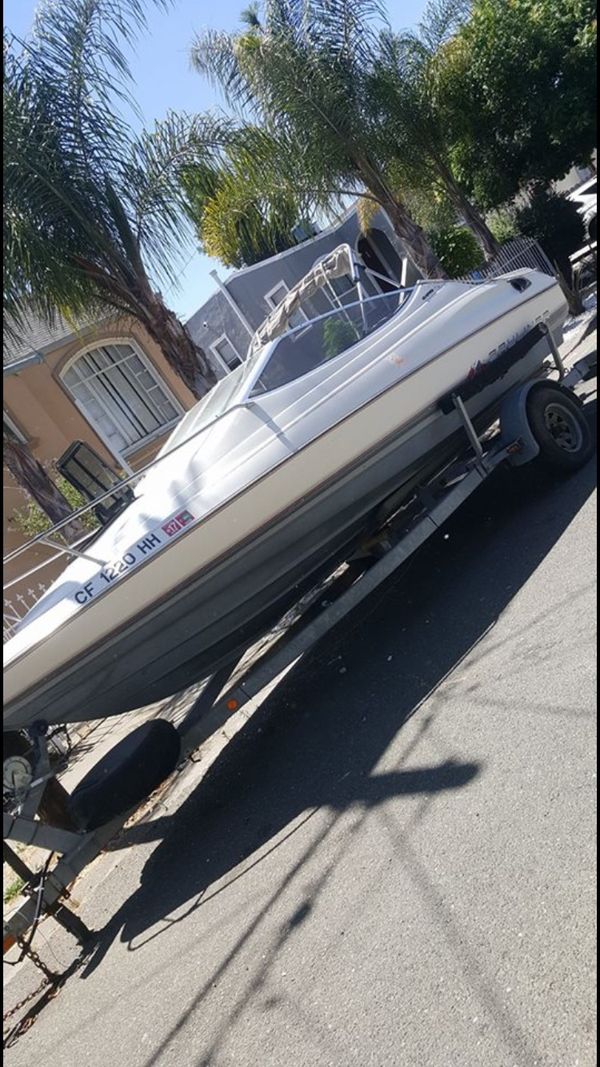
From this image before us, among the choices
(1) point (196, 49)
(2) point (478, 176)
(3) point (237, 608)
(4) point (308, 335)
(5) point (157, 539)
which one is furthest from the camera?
(2) point (478, 176)

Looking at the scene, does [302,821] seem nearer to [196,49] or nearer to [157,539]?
[157,539]

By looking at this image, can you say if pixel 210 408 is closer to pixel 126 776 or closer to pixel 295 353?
pixel 295 353

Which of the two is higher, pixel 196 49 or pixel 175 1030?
pixel 196 49

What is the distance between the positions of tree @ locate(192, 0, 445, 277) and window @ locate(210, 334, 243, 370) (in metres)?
9.18

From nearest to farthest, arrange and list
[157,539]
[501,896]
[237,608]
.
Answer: [501,896]
[157,539]
[237,608]

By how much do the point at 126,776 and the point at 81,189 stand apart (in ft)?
21.9

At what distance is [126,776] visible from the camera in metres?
4.44

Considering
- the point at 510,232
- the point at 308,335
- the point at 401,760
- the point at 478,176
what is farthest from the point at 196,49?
the point at 401,760

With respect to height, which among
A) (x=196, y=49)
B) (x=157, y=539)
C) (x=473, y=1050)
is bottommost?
(x=473, y=1050)

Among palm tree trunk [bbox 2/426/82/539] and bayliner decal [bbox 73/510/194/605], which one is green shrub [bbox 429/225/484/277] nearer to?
Result: palm tree trunk [bbox 2/426/82/539]

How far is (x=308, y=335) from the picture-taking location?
5.89 metres

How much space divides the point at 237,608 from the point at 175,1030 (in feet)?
7.83

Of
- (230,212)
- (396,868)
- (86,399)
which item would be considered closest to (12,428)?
(86,399)

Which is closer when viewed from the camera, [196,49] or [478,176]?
[196,49]
